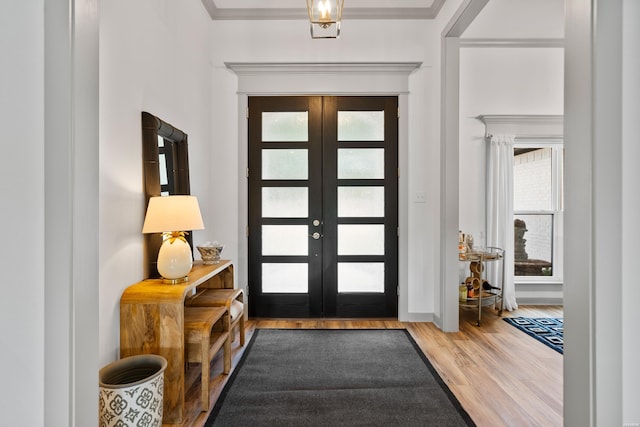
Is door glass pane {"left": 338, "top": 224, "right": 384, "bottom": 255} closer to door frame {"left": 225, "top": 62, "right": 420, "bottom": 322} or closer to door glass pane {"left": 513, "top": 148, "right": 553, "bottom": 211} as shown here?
door frame {"left": 225, "top": 62, "right": 420, "bottom": 322}

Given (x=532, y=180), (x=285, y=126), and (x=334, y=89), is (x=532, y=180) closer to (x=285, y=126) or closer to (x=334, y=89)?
(x=334, y=89)

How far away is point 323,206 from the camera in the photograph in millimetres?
3457

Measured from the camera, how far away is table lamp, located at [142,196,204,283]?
6.20ft

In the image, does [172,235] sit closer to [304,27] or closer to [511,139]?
[304,27]

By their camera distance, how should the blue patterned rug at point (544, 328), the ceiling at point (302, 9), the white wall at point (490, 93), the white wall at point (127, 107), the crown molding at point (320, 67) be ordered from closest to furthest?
the white wall at point (127, 107) → the blue patterned rug at point (544, 328) → the ceiling at point (302, 9) → the crown molding at point (320, 67) → the white wall at point (490, 93)

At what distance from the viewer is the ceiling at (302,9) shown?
10.7 ft

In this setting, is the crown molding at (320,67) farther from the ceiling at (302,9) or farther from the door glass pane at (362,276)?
the door glass pane at (362,276)

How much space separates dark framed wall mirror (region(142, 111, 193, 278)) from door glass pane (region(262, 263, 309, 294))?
1.09m

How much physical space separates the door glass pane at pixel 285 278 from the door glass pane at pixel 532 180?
2779 mm

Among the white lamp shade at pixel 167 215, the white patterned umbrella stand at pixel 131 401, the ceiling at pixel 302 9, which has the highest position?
the ceiling at pixel 302 9

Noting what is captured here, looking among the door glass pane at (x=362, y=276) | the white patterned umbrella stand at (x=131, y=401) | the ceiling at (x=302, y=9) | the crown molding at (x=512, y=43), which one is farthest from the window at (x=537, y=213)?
the white patterned umbrella stand at (x=131, y=401)
